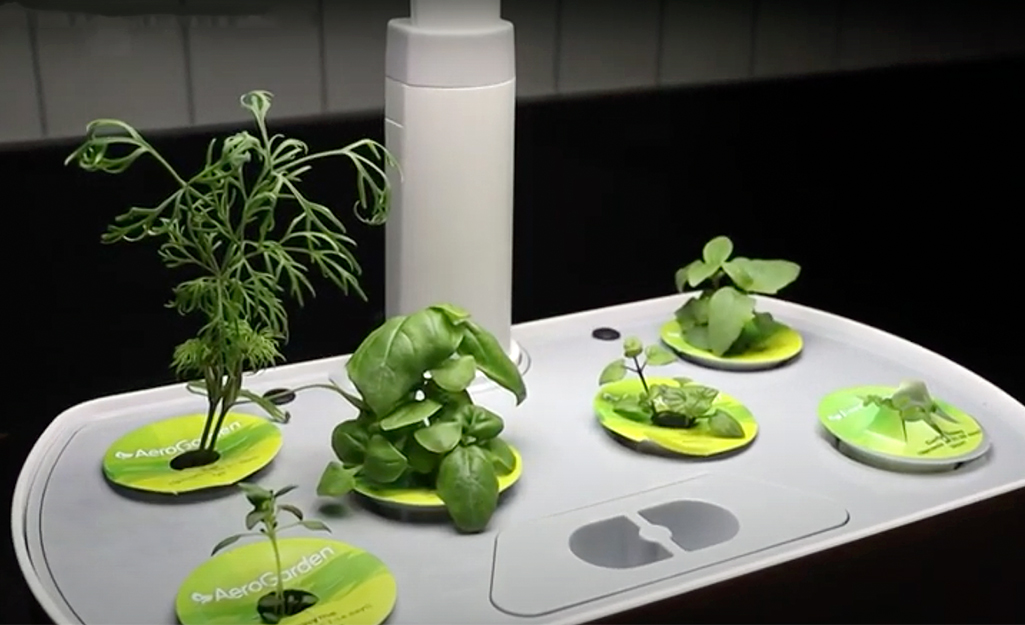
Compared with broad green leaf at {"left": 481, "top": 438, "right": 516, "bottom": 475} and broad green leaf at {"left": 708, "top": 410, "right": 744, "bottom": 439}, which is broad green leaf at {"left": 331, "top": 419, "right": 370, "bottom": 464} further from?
broad green leaf at {"left": 708, "top": 410, "right": 744, "bottom": 439}

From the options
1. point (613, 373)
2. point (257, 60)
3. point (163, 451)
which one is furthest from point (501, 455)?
point (257, 60)

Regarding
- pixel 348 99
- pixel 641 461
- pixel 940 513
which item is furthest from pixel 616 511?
pixel 348 99

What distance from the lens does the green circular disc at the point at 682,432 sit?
0.84 meters

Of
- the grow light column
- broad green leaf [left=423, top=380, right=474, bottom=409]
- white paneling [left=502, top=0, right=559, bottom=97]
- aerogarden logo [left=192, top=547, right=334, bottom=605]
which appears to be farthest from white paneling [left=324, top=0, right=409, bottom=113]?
aerogarden logo [left=192, top=547, right=334, bottom=605]

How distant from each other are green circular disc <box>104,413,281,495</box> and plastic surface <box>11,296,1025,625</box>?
1 centimetres

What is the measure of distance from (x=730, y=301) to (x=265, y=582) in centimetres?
48

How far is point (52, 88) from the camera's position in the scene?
1.01 metres

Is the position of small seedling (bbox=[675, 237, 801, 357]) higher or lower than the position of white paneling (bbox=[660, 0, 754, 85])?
lower

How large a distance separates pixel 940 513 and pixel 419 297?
41cm

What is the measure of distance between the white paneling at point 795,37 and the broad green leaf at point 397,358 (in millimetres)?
722

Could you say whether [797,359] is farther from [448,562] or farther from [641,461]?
[448,562]

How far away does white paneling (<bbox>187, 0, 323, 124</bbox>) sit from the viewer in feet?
3.49

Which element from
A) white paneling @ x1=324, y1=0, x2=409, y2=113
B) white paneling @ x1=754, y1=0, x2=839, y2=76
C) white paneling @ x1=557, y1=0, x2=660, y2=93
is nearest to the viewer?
white paneling @ x1=324, y1=0, x2=409, y2=113

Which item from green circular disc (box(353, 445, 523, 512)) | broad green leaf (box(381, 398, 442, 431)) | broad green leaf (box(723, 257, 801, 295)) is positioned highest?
broad green leaf (box(723, 257, 801, 295))
